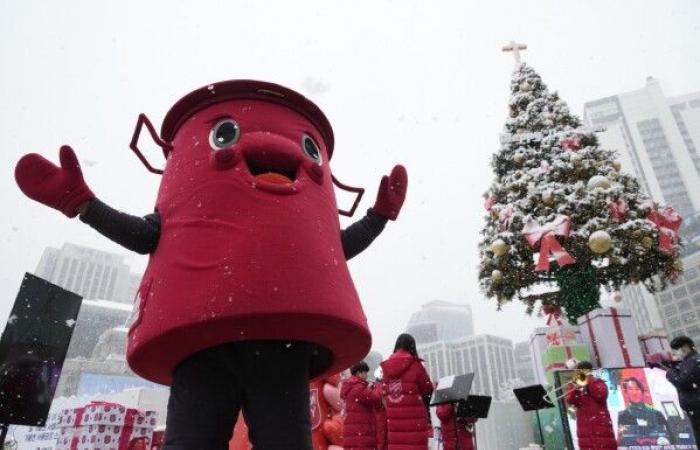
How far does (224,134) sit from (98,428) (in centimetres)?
410

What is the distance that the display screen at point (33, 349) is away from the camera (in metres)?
3.84

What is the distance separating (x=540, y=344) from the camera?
379 inches

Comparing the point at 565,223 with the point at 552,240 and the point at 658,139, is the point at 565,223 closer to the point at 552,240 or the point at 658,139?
the point at 552,240

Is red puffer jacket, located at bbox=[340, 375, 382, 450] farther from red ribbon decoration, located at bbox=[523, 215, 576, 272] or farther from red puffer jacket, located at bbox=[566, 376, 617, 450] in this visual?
red ribbon decoration, located at bbox=[523, 215, 576, 272]

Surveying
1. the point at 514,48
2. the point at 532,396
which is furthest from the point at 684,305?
the point at 532,396

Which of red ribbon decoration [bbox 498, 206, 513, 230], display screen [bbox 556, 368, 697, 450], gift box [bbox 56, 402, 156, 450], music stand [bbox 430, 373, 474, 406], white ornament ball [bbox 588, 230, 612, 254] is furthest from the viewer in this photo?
red ribbon decoration [bbox 498, 206, 513, 230]

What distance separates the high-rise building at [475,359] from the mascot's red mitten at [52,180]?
325ft

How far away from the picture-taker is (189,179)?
2.28 m

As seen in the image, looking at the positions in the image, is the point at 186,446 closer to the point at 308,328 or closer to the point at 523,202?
the point at 308,328

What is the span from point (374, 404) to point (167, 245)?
4.72 metres

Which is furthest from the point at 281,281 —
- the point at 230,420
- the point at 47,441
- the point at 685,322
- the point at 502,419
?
the point at 685,322

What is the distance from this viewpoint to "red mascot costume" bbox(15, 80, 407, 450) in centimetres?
185

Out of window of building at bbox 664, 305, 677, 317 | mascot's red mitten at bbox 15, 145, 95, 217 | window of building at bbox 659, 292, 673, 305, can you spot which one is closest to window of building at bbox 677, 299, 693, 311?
window of building at bbox 664, 305, 677, 317

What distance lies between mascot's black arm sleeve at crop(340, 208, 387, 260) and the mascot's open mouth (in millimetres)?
519
